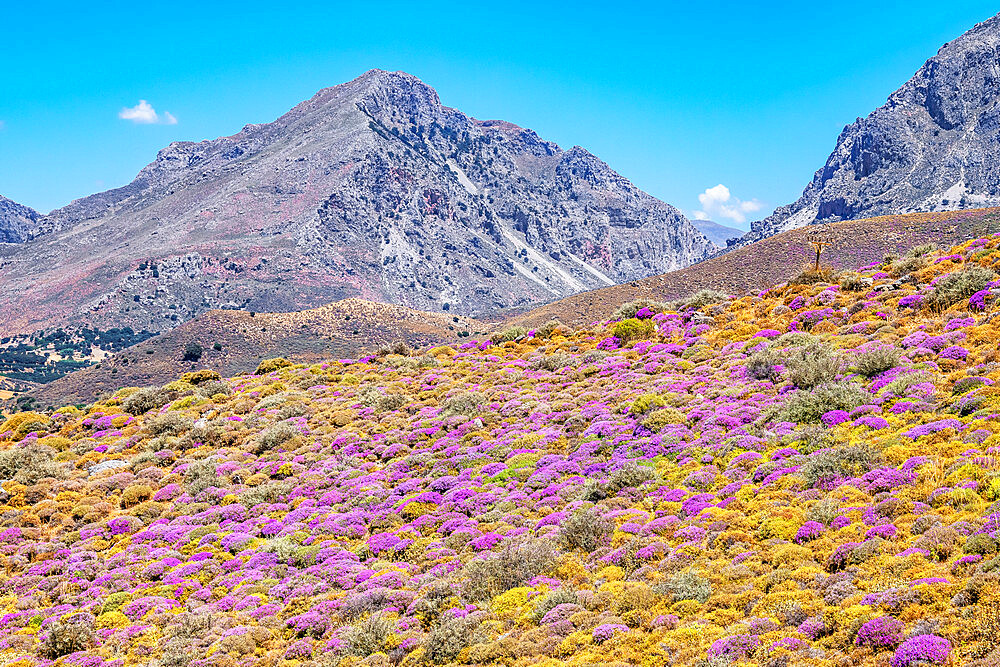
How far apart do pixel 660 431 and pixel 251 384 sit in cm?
2392

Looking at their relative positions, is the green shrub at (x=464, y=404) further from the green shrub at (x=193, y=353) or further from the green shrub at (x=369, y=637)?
the green shrub at (x=193, y=353)

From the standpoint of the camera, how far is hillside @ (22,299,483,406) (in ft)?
310

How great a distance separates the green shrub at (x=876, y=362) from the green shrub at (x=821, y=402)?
1.28 meters

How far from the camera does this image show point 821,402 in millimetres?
16906

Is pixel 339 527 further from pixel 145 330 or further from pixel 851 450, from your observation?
pixel 145 330

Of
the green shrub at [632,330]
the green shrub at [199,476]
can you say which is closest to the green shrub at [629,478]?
the green shrub at [199,476]

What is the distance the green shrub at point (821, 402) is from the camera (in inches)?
655

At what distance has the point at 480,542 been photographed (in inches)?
564

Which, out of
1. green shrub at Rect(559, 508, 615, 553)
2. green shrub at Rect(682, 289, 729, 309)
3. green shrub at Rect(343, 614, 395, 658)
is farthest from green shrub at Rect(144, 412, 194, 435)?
green shrub at Rect(682, 289, 729, 309)

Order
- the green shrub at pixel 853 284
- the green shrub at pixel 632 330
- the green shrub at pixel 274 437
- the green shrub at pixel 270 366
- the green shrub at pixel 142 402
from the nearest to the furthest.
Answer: the green shrub at pixel 274 437
the green shrub at pixel 853 284
the green shrub at pixel 632 330
the green shrub at pixel 142 402
the green shrub at pixel 270 366

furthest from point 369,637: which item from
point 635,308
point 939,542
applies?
point 635,308

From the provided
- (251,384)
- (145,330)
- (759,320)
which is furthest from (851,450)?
(145,330)

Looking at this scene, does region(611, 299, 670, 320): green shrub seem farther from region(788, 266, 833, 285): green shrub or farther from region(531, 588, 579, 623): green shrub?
region(531, 588, 579, 623): green shrub

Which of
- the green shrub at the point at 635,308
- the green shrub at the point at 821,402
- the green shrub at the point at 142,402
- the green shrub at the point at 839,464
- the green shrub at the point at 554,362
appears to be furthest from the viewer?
the green shrub at the point at 635,308
